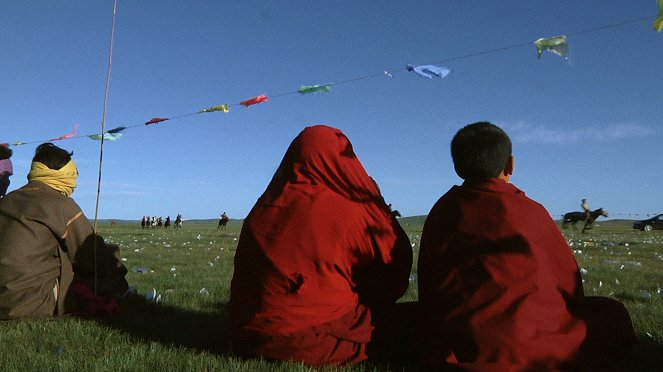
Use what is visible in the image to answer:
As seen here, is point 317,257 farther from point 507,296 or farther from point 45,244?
point 45,244

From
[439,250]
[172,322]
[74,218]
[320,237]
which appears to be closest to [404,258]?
[439,250]

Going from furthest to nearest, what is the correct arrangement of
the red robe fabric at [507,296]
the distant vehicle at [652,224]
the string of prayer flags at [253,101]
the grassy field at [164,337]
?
the distant vehicle at [652,224], the string of prayer flags at [253,101], the grassy field at [164,337], the red robe fabric at [507,296]

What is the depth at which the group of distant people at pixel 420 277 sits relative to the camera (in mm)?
3287

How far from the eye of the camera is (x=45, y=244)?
5.16m

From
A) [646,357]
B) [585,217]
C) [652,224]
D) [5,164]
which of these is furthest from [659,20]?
[652,224]

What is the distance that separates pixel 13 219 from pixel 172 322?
1.81m

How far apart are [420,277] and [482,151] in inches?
39.5

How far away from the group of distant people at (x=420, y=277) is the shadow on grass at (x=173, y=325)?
64 centimetres

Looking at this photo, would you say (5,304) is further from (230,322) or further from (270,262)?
(270,262)

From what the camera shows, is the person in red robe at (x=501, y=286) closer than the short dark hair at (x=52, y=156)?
Yes

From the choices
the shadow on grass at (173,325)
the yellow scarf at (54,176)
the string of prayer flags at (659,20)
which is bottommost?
the shadow on grass at (173,325)

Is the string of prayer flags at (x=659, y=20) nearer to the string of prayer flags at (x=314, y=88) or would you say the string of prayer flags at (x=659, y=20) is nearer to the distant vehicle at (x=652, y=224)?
the string of prayer flags at (x=314, y=88)

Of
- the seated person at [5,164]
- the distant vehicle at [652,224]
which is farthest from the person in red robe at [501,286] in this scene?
the distant vehicle at [652,224]

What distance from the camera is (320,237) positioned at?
11.6 ft
